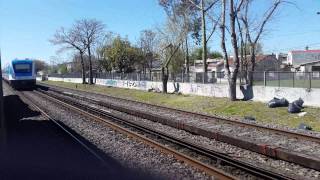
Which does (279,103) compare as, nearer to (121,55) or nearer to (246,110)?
(246,110)

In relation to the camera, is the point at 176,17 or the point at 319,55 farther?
the point at 319,55

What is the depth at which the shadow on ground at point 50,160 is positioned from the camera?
426 inches

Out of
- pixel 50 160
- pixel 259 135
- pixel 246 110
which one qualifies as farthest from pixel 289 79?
pixel 50 160

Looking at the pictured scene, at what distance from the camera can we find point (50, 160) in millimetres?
12812

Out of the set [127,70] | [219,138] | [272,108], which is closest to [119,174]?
[219,138]

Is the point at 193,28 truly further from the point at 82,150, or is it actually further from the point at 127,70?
the point at 82,150

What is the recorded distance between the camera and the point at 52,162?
1250 cm

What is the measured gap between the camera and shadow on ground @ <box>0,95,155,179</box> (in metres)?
10.8

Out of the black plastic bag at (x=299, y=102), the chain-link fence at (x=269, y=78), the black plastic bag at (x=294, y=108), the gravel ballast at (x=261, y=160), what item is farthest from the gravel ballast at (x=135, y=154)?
the chain-link fence at (x=269, y=78)

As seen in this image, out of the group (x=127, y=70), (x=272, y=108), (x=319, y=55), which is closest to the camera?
(x=272, y=108)

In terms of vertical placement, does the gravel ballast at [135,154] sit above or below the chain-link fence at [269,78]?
below

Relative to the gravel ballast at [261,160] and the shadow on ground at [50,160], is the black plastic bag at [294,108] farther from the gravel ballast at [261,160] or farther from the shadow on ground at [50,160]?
the shadow on ground at [50,160]

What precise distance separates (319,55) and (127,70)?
54.6 m

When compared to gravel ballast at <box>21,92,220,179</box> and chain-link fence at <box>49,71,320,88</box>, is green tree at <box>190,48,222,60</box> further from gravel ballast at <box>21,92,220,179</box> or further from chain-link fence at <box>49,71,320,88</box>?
gravel ballast at <box>21,92,220,179</box>
